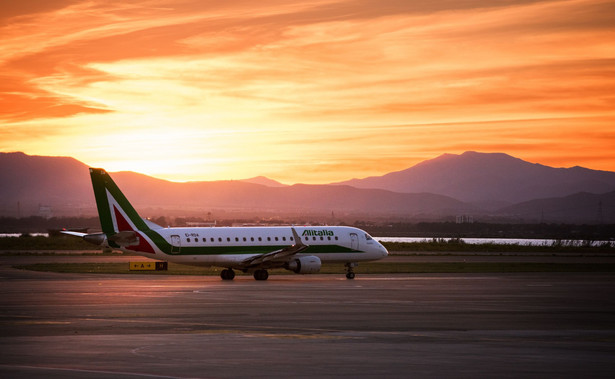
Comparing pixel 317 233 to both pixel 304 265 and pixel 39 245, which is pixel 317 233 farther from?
pixel 39 245

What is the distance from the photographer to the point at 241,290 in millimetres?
40250

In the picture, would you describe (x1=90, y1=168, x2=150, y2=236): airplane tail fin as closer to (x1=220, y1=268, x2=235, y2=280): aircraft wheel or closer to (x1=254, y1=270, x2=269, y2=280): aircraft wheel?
(x1=220, y1=268, x2=235, y2=280): aircraft wheel

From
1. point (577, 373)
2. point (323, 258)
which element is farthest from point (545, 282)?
point (577, 373)

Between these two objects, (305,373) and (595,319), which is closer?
(305,373)

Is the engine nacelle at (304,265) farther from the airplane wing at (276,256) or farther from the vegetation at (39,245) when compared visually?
the vegetation at (39,245)

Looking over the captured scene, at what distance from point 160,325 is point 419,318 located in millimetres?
7865

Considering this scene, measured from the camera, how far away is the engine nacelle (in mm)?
50281

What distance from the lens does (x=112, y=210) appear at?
48688 mm

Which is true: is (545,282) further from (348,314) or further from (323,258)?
(348,314)

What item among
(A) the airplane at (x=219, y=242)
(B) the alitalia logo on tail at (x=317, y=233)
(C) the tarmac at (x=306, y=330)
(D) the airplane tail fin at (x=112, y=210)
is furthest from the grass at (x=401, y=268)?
(C) the tarmac at (x=306, y=330)

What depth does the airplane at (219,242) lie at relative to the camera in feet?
160

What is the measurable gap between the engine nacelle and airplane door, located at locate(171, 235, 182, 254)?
20.0 feet

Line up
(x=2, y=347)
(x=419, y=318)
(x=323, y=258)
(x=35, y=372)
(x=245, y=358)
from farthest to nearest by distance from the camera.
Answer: (x=323, y=258), (x=419, y=318), (x=2, y=347), (x=245, y=358), (x=35, y=372)

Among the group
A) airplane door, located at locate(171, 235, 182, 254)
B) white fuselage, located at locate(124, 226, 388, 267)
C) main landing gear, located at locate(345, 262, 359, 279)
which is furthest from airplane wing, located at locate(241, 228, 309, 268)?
airplane door, located at locate(171, 235, 182, 254)
